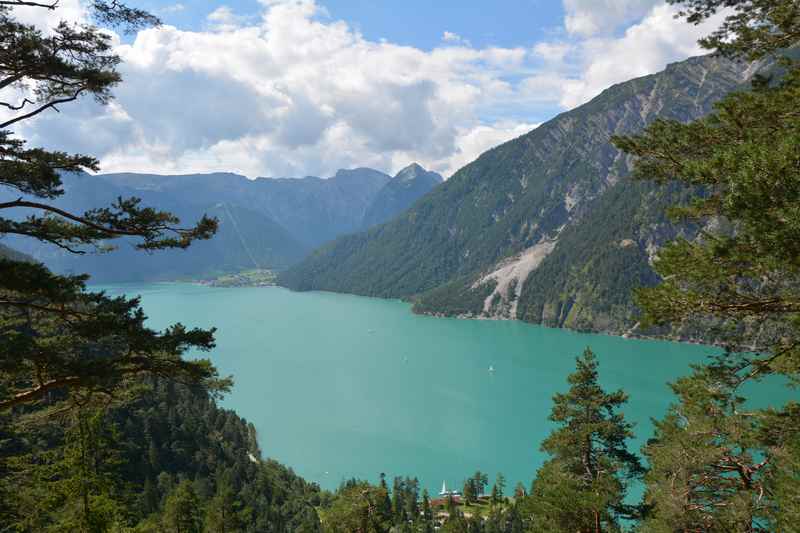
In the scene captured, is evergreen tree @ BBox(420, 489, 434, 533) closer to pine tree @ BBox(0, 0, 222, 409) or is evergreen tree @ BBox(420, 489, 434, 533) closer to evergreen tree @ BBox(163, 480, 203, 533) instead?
evergreen tree @ BBox(163, 480, 203, 533)

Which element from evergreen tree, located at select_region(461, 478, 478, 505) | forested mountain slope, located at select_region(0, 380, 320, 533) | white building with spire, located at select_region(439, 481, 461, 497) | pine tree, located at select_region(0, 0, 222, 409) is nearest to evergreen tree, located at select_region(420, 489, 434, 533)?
evergreen tree, located at select_region(461, 478, 478, 505)

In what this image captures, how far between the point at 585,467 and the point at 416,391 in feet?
246

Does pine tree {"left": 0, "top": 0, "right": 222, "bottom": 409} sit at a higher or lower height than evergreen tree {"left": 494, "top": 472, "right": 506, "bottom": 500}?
higher

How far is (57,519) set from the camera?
34.0 feet

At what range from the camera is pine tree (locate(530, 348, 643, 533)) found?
12977 mm

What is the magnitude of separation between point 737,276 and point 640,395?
265ft

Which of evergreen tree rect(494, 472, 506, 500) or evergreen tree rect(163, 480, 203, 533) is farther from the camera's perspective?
evergreen tree rect(494, 472, 506, 500)

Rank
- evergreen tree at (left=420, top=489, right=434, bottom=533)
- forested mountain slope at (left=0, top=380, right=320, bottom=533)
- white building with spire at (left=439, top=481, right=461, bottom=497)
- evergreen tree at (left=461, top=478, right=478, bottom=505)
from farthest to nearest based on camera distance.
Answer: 1. white building with spire at (left=439, top=481, right=461, bottom=497)
2. evergreen tree at (left=461, top=478, right=478, bottom=505)
3. evergreen tree at (left=420, top=489, right=434, bottom=533)
4. forested mountain slope at (left=0, top=380, right=320, bottom=533)

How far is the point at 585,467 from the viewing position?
14250 mm

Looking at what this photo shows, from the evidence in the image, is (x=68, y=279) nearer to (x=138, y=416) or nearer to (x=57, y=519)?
(x=57, y=519)

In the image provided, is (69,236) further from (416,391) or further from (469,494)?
(416,391)

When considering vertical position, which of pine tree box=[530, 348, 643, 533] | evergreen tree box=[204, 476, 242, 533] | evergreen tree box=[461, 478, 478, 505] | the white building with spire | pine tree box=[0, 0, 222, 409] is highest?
pine tree box=[0, 0, 222, 409]

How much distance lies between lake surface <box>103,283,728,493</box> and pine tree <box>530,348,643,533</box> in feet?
93.9

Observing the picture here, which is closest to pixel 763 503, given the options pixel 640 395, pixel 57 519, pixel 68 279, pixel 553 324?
pixel 68 279
